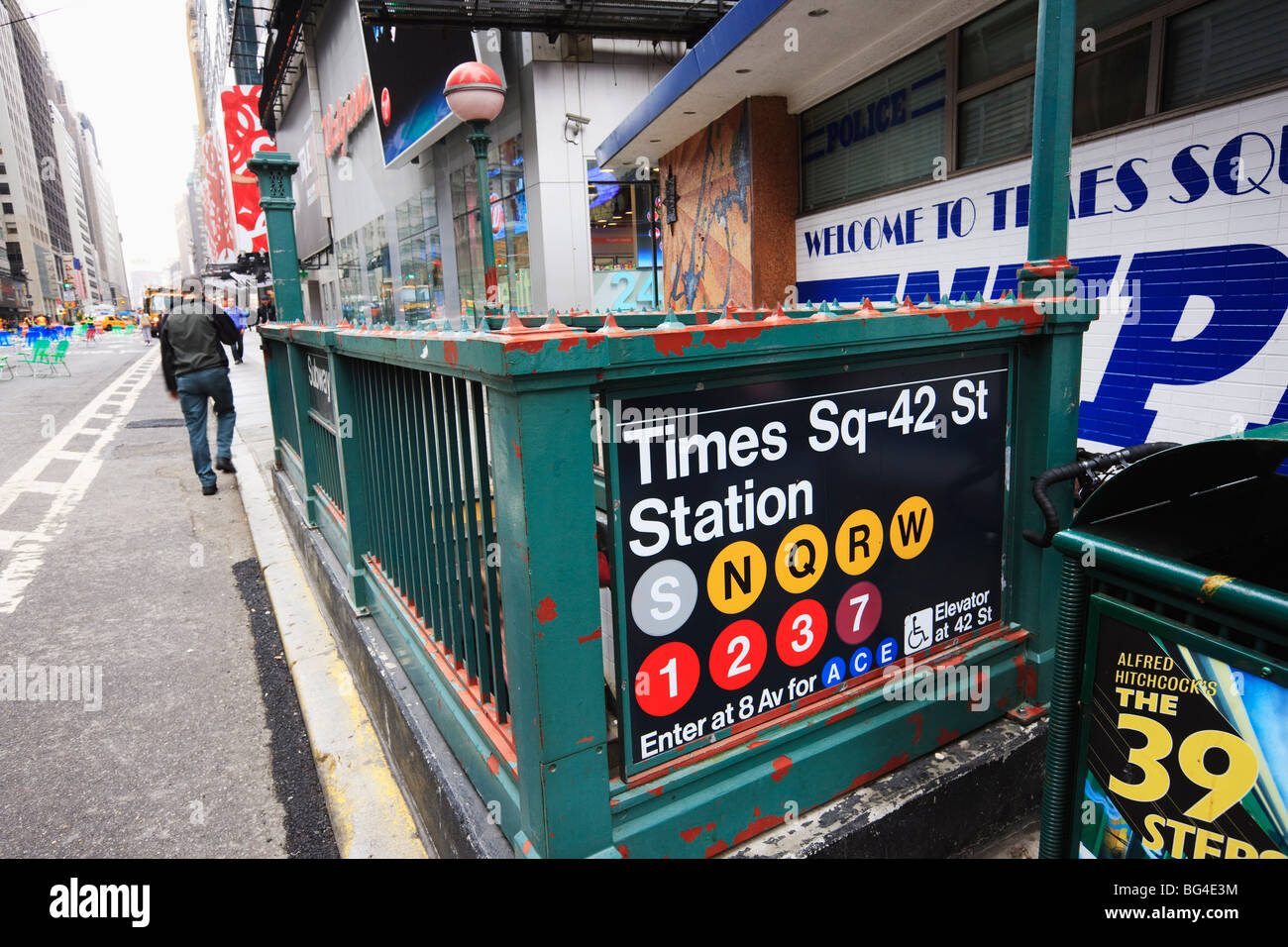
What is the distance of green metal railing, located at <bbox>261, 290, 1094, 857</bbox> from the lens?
1693 millimetres

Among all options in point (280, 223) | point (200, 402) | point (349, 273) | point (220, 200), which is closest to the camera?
point (280, 223)

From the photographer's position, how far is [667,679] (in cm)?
198

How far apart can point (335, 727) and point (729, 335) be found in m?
2.67

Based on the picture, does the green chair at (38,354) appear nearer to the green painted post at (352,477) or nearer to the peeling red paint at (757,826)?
the green painted post at (352,477)

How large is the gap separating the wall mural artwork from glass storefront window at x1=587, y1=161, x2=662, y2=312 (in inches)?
76.6

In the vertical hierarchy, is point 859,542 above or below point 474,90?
below

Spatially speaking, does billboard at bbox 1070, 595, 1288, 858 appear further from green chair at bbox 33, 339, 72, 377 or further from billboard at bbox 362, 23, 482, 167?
green chair at bbox 33, 339, 72, 377

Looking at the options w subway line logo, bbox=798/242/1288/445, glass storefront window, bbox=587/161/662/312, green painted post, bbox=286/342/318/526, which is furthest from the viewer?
glass storefront window, bbox=587/161/662/312

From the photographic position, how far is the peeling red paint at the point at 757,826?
2094 mm

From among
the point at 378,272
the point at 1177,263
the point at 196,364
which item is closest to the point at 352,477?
the point at 1177,263

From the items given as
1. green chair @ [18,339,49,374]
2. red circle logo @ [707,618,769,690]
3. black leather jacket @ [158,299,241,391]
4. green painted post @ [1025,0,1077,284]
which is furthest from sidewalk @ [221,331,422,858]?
green chair @ [18,339,49,374]

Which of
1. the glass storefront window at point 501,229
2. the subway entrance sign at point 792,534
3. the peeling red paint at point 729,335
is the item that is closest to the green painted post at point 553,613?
the subway entrance sign at point 792,534

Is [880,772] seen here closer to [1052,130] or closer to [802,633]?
[802,633]

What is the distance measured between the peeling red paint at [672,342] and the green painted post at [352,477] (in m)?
2.46
